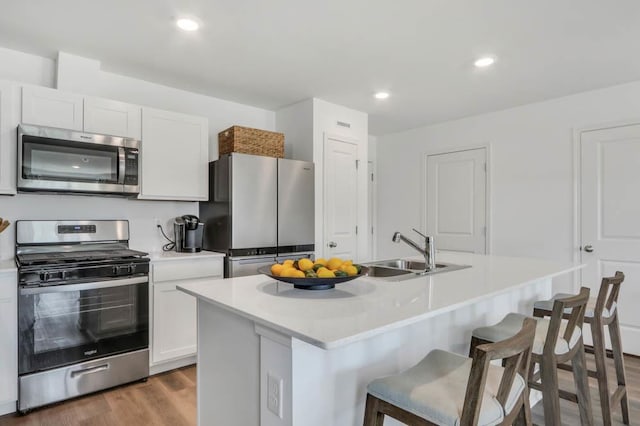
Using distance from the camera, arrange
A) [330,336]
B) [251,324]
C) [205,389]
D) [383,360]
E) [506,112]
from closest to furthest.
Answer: [330,336] → [251,324] → [383,360] → [205,389] → [506,112]

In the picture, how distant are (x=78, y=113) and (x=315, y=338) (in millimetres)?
2586

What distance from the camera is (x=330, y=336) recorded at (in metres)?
0.99

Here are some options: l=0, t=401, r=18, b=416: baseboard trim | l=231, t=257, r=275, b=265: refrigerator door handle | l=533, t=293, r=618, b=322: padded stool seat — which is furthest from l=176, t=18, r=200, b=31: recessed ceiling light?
l=533, t=293, r=618, b=322: padded stool seat

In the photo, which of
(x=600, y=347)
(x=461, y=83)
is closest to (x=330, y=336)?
(x=600, y=347)

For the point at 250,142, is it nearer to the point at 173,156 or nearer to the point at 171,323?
the point at 173,156

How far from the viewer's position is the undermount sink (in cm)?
201

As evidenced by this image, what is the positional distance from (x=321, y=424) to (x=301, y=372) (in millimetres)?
223

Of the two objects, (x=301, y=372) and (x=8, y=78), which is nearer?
(x=301, y=372)

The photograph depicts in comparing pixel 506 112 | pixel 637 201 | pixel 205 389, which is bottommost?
pixel 205 389

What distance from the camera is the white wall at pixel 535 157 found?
11.4 ft

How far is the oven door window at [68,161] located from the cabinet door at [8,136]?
9 cm

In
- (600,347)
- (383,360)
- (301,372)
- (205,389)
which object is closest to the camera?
(301,372)

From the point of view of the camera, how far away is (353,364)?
138cm

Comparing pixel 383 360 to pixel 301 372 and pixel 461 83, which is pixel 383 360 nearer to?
pixel 301 372
